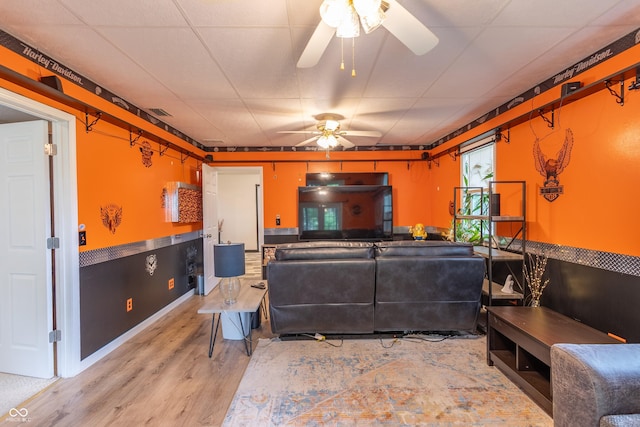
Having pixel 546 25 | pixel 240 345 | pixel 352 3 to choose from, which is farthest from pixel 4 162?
pixel 546 25

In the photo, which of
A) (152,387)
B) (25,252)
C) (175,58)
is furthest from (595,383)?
(25,252)

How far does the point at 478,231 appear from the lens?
3.73 metres

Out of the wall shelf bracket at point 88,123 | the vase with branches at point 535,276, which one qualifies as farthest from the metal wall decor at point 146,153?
the vase with branches at point 535,276

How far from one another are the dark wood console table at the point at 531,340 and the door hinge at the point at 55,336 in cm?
350

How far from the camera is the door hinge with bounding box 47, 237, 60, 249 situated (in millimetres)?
2266

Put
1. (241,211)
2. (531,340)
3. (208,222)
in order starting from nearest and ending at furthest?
(531,340) → (208,222) → (241,211)

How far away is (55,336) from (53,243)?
2.48 ft

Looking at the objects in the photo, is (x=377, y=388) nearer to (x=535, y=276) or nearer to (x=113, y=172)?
(x=535, y=276)

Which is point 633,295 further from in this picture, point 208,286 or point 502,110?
point 208,286

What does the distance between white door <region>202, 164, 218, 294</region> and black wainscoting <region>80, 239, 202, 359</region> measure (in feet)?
2.00

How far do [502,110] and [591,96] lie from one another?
1.12 meters

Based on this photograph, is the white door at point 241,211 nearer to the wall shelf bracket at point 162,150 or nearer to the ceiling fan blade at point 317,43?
the wall shelf bracket at point 162,150

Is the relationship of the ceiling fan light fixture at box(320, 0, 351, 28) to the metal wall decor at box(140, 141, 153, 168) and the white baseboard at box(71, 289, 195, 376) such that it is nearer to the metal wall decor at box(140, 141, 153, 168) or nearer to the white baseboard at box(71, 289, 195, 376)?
the metal wall decor at box(140, 141, 153, 168)

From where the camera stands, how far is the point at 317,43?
156cm
